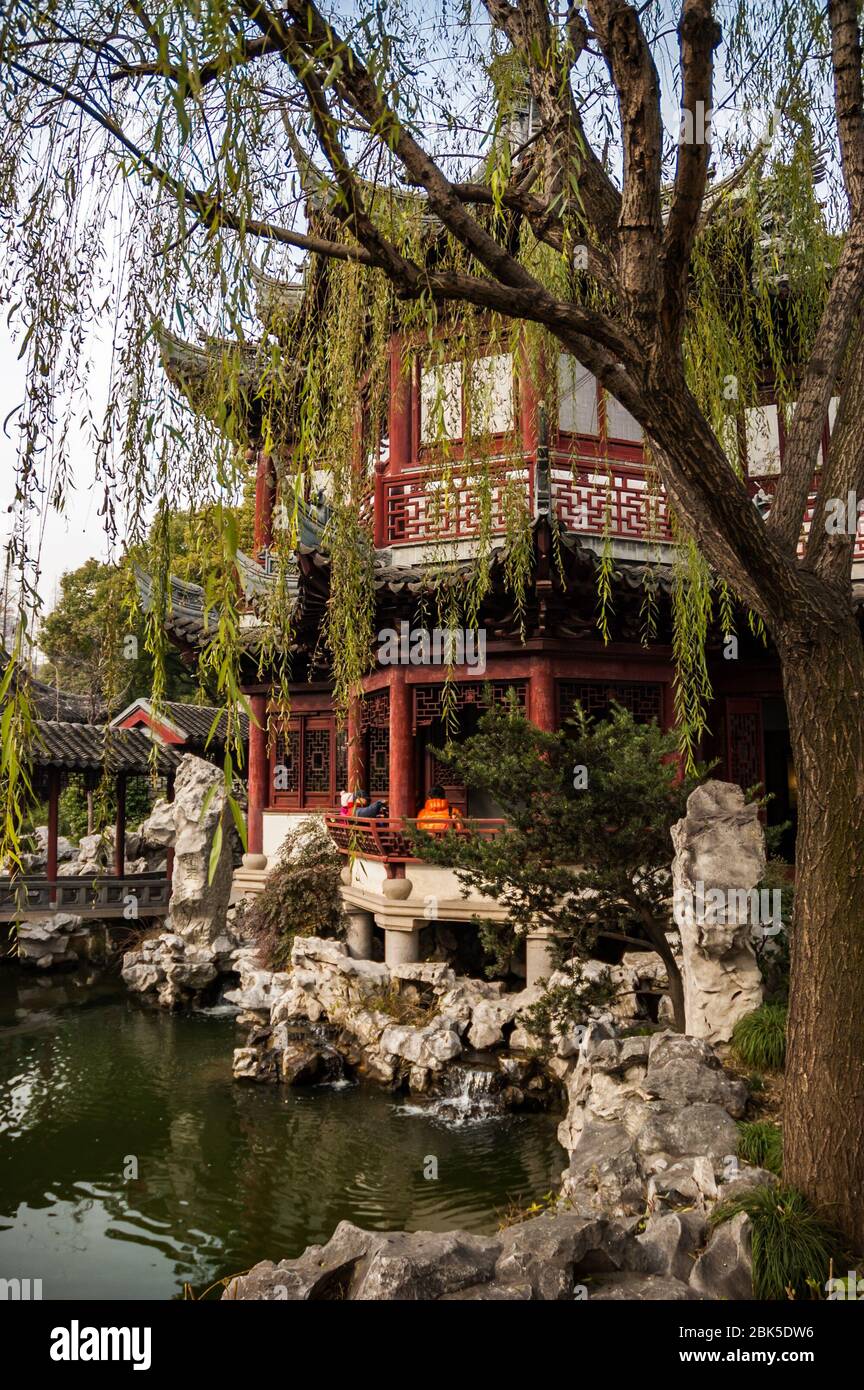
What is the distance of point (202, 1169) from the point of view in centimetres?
571

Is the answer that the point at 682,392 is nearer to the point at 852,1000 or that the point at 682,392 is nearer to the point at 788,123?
the point at 788,123

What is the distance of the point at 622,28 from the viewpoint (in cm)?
251

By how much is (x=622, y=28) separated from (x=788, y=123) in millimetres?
1305

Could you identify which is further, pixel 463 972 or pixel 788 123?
pixel 463 972

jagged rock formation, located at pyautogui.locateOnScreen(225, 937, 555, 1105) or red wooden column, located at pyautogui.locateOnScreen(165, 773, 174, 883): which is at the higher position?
red wooden column, located at pyautogui.locateOnScreen(165, 773, 174, 883)

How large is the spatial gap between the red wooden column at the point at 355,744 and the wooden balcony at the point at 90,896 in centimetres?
396

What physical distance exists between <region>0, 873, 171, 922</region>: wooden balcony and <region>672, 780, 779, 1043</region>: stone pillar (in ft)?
28.5

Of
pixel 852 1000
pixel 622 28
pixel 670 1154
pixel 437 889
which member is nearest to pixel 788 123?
pixel 622 28

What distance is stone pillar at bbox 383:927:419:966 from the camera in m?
8.05

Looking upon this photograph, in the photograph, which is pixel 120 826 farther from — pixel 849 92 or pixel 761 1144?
pixel 849 92

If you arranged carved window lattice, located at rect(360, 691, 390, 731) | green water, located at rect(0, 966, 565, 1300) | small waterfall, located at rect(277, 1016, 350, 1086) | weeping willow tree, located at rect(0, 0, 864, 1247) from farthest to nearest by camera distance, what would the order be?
carved window lattice, located at rect(360, 691, 390, 731)
small waterfall, located at rect(277, 1016, 350, 1086)
green water, located at rect(0, 966, 565, 1300)
weeping willow tree, located at rect(0, 0, 864, 1247)

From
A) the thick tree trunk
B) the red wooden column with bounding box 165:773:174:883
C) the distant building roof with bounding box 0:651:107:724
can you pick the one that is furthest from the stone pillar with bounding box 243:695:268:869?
the thick tree trunk

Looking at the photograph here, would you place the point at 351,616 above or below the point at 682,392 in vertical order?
below

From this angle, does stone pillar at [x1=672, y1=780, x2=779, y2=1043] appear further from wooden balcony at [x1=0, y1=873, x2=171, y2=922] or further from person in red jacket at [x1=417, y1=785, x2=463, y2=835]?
wooden balcony at [x1=0, y1=873, x2=171, y2=922]
